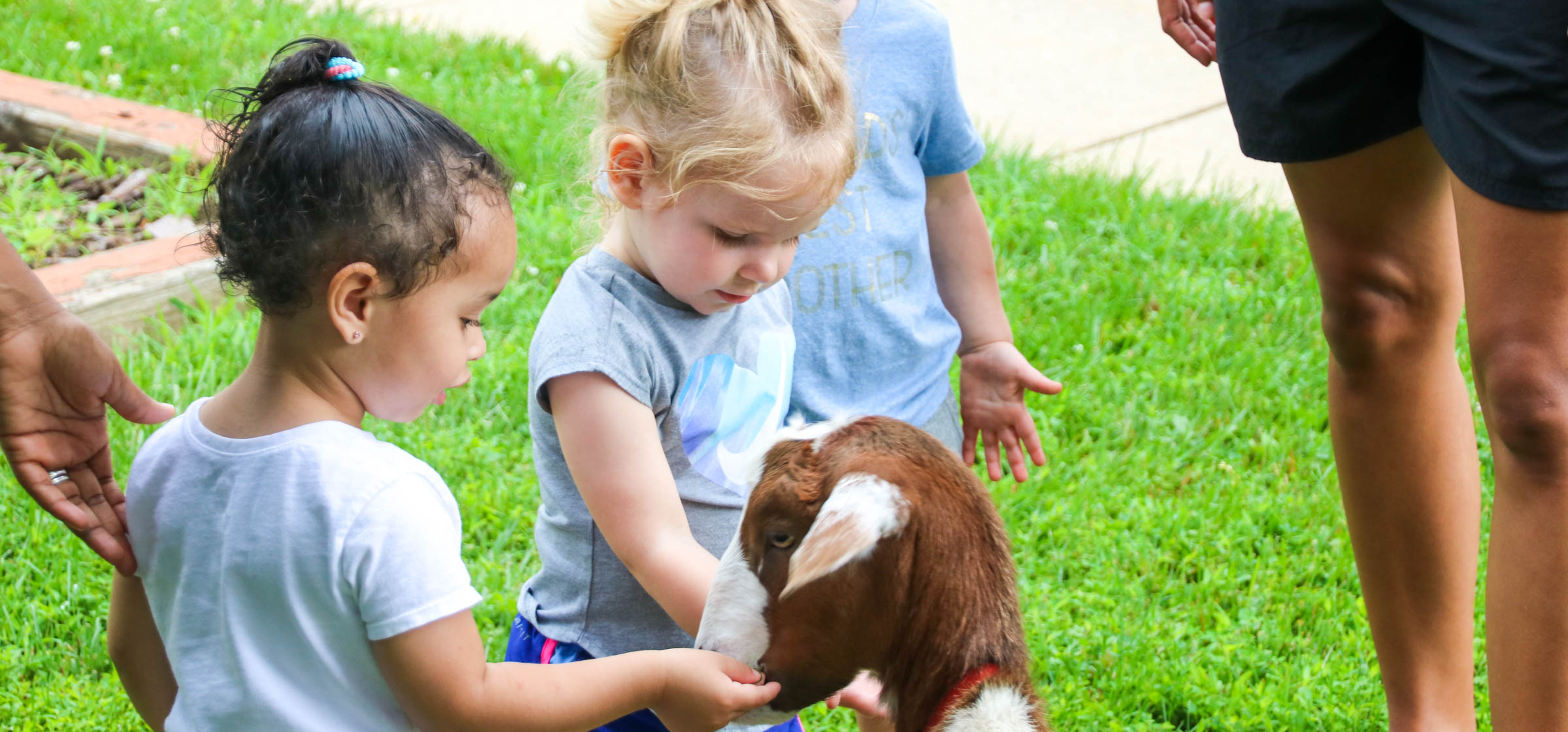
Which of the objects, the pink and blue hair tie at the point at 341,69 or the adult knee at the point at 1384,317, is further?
the adult knee at the point at 1384,317

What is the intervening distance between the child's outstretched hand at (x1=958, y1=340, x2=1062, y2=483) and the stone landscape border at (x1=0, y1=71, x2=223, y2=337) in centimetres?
225

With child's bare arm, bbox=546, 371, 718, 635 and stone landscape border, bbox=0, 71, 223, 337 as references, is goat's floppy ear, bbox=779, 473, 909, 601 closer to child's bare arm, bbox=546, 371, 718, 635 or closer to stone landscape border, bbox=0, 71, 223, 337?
child's bare arm, bbox=546, 371, 718, 635

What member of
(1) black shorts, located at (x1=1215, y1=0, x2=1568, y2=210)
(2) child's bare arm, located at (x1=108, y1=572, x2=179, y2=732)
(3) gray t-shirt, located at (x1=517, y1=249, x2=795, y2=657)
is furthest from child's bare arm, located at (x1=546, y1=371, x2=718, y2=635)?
(1) black shorts, located at (x1=1215, y1=0, x2=1568, y2=210)

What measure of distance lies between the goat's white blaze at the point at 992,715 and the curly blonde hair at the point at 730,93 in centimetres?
80

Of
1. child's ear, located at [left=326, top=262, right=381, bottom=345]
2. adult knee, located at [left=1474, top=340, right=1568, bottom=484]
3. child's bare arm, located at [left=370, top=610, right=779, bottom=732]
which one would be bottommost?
adult knee, located at [left=1474, top=340, right=1568, bottom=484]

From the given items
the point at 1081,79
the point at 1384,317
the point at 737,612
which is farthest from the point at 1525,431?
the point at 1081,79

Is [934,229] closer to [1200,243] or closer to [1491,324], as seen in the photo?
[1491,324]

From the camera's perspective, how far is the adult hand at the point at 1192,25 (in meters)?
3.26

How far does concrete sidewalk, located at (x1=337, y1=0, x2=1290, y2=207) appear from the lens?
6172 millimetres

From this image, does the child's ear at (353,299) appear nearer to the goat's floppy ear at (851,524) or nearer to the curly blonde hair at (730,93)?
the curly blonde hair at (730,93)

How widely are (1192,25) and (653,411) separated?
6.68ft

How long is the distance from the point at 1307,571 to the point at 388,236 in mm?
2851

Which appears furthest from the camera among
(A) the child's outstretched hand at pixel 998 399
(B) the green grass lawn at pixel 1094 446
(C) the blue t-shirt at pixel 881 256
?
(B) the green grass lawn at pixel 1094 446

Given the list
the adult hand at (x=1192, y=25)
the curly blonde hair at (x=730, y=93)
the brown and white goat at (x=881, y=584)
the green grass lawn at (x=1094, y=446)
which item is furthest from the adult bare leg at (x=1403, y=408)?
the brown and white goat at (x=881, y=584)
